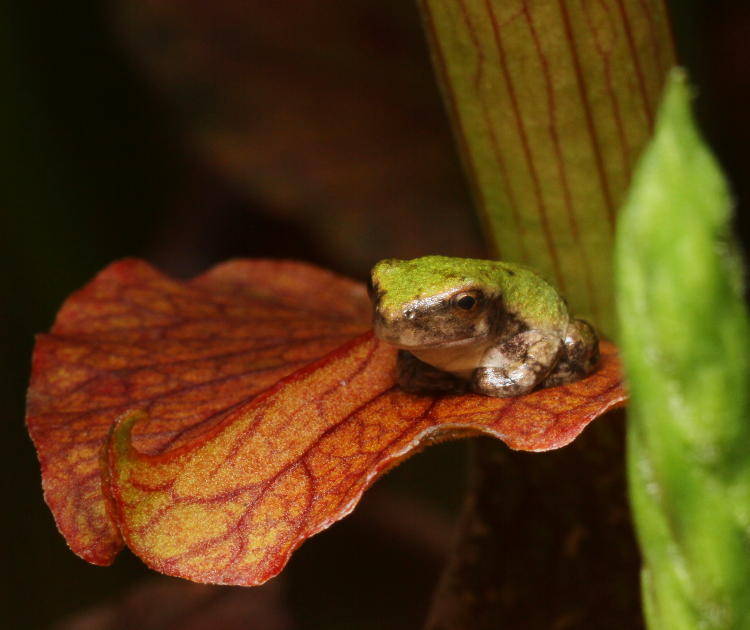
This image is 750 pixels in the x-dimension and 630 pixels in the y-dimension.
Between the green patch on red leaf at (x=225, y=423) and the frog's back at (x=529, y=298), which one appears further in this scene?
the frog's back at (x=529, y=298)

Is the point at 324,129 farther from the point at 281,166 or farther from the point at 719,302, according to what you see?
the point at 719,302

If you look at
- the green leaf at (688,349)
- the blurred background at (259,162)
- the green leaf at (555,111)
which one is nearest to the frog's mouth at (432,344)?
the green leaf at (555,111)

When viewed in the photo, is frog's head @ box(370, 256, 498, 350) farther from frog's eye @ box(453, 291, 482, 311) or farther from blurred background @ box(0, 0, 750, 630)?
blurred background @ box(0, 0, 750, 630)

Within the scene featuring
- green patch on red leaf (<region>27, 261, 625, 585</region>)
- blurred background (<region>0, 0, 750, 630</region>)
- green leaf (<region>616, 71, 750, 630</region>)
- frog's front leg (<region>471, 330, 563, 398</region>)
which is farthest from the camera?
blurred background (<region>0, 0, 750, 630</region>)

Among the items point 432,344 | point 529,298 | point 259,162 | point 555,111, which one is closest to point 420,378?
point 432,344

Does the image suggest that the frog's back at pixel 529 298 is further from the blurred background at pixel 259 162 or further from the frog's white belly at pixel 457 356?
the blurred background at pixel 259 162

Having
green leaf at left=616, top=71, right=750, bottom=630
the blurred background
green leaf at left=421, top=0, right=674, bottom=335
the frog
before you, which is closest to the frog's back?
the frog

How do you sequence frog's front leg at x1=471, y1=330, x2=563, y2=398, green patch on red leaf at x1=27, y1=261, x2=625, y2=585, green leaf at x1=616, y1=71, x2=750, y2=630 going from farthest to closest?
frog's front leg at x1=471, y1=330, x2=563, y2=398 < green patch on red leaf at x1=27, y1=261, x2=625, y2=585 < green leaf at x1=616, y1=71, x2=750, y2=630
